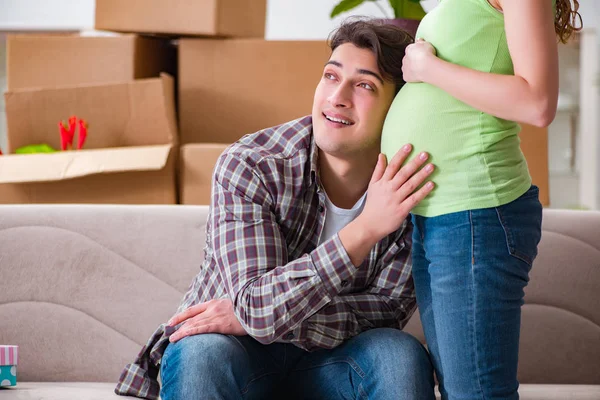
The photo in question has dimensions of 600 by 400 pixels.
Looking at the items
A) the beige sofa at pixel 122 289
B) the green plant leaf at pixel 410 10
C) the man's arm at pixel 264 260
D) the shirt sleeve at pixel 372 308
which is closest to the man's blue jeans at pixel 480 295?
the man's arm at pixel 264 260

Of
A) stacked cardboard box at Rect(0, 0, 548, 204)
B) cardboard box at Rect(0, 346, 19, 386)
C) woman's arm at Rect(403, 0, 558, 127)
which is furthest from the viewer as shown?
stacked cardboard box at Rect(0, 0, 548, 204)

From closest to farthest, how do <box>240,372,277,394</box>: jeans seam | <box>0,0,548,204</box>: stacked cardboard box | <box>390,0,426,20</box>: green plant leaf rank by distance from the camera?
<box>240,372,277,394</box>: jeans seam
<box>390,0,426,20</box>: green plant leaf
<box>0,0,548,204</box>: stacked cardboard box

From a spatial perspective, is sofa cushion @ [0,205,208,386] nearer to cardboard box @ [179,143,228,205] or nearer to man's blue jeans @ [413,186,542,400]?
cardboard box @ [179,143,228,205]

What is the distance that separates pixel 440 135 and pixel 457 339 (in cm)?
28

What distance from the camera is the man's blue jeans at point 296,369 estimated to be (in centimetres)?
117

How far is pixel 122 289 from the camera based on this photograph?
166 centimetres

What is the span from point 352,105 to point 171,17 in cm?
98

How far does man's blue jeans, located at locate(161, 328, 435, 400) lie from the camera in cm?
117

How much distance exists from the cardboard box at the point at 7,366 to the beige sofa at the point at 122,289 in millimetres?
157

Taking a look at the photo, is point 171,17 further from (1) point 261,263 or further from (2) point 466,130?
(2) point 466,130

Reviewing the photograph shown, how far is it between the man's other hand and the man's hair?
0.49 metres

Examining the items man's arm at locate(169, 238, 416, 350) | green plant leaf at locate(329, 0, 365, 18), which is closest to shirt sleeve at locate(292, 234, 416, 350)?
man's arm at locate(169, 238, 416, 350)

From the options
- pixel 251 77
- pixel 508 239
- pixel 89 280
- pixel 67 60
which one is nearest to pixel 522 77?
pixel 508 239

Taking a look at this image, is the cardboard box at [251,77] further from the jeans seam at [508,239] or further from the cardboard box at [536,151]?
the jeans seam at [508,239]
